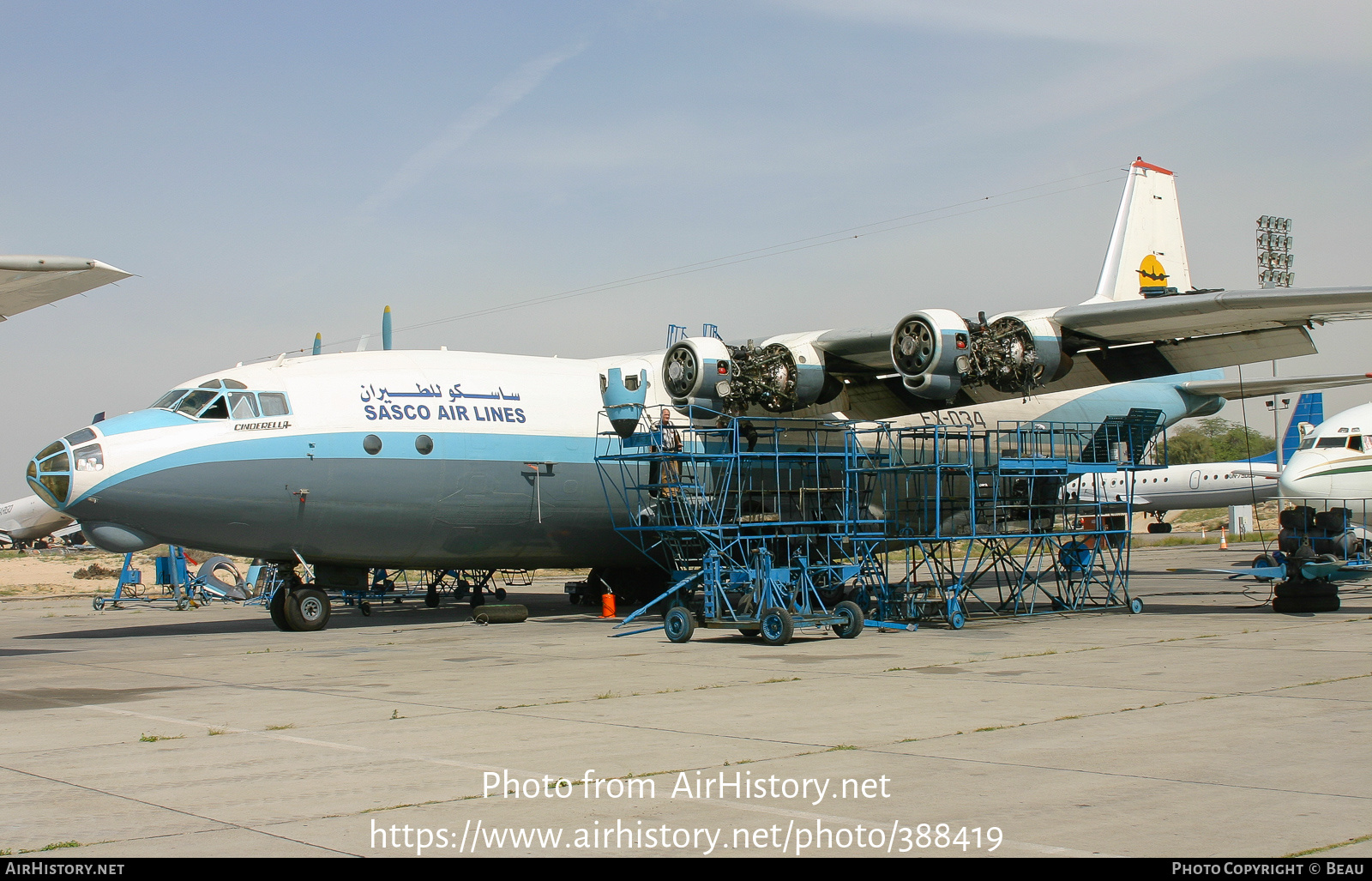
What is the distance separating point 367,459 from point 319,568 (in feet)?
8.25

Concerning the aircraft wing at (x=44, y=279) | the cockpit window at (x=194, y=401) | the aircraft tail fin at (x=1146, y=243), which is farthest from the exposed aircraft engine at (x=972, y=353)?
the aircraft wing at (x=44, y=279)

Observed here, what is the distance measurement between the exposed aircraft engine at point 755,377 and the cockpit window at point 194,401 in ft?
22.8

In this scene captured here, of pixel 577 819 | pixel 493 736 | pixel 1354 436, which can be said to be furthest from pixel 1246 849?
pixel 1354 436

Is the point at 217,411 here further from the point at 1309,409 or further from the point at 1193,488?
the point at 1193,488

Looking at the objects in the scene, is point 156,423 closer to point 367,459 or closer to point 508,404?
point 367,459

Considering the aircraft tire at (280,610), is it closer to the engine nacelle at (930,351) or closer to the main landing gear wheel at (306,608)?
the main landing gear wheel at (306,608)

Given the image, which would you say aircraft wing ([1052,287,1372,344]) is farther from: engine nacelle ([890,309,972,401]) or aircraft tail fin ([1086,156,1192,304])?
aircraft tail fin ([1086,156,1192,304])

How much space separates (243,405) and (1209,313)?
1435 centimetres

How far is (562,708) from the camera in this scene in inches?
394

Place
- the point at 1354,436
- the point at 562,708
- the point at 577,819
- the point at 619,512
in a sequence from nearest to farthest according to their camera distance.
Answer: the point at 577,819, the point at 562,708, the point at 619,512, the point at 1354,436

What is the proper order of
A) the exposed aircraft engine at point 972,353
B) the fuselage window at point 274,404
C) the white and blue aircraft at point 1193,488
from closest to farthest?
the fuselage window at point 274,404
the exposed aircraft engine at point 972,353
the white and blue aircraft at point 1193,488

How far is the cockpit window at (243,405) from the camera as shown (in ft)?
55.0

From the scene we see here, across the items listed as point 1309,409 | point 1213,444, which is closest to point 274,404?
point 1309,409

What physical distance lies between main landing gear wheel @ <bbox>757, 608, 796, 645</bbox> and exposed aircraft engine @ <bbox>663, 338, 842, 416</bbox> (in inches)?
171
